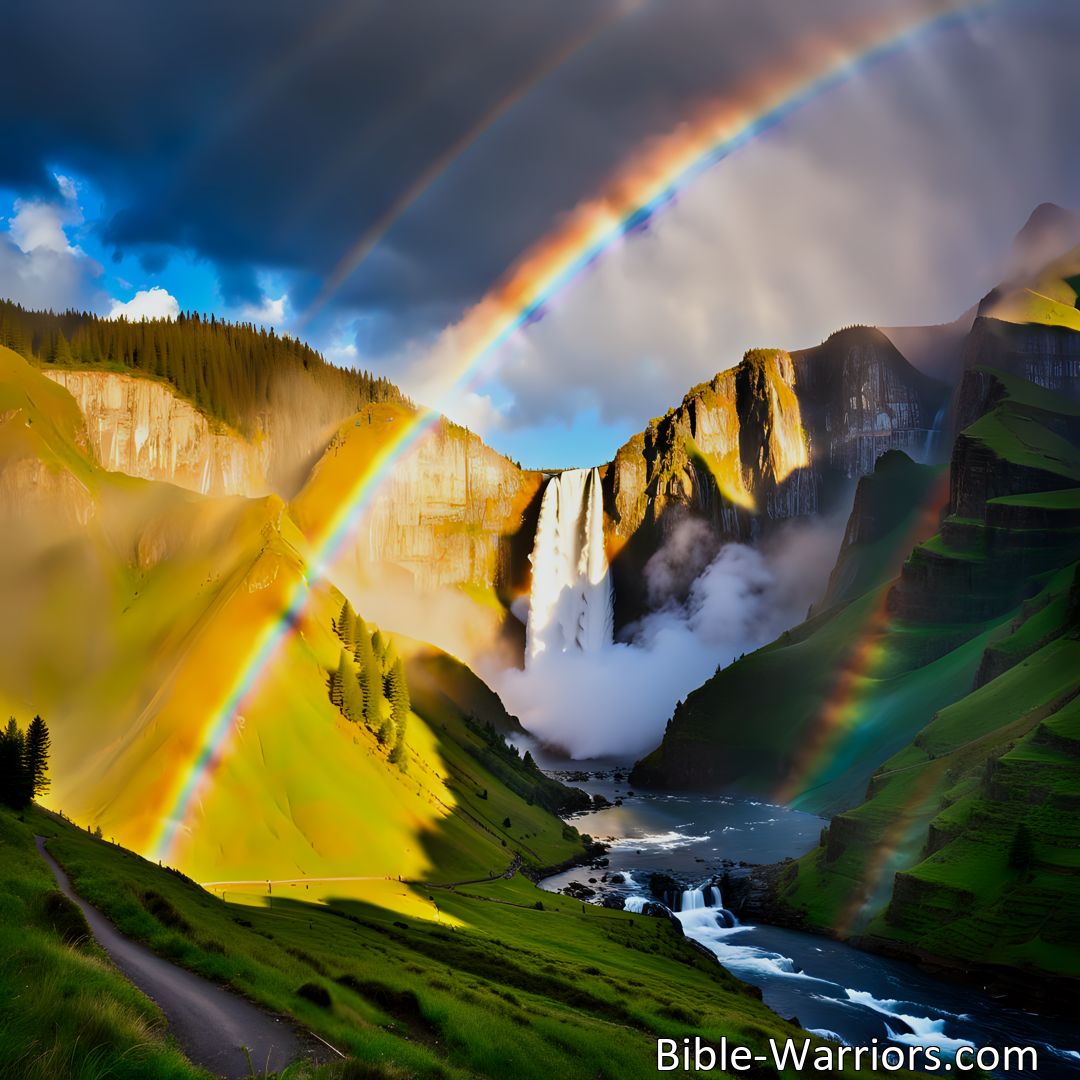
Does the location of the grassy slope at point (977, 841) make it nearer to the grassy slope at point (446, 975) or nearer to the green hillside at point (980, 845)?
the green hillside at point (980, 845)

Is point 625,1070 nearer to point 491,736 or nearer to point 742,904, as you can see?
point 742,904

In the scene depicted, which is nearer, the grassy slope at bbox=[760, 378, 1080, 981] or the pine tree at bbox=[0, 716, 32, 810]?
the pine tree at bbox=[0, 716, 32, 810]

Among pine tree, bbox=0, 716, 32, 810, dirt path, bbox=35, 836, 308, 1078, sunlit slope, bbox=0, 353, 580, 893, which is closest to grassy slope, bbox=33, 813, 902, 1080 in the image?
dirt path, bbox=35, 836, 308, 1078

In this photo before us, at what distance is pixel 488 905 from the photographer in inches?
3644

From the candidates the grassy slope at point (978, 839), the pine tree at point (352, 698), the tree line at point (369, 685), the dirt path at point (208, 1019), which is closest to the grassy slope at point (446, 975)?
the dirt path at point (208, 1019)

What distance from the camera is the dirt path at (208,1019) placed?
1864 centimetres

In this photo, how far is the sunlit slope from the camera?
9381cm

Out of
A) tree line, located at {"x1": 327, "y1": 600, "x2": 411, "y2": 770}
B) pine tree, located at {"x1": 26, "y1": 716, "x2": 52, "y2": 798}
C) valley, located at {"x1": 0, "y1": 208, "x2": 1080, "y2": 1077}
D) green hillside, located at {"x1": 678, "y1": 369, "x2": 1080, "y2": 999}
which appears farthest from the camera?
tree line, located at {"x1": 327, "y1": 600, "x2": 411, "y2": 770}

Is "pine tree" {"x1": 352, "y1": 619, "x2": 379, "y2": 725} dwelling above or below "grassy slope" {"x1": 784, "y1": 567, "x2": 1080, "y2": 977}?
above

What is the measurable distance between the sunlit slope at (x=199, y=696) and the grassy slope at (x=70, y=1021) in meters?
73.3

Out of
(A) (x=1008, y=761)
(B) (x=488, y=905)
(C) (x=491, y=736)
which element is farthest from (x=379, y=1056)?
(C) (x=491, y=736)

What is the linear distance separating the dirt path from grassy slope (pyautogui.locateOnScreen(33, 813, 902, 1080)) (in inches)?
39.1

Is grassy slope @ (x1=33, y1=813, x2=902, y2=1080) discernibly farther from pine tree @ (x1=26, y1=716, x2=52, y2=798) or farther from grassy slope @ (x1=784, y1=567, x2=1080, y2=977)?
grassy slope @ (x1=784, y1=567, x2=1080, y2=977)

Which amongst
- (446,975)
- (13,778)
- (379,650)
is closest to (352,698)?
(379,650)
